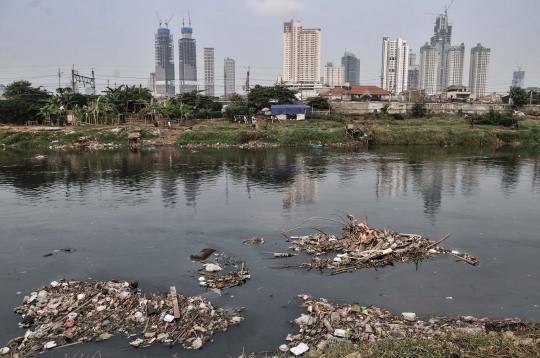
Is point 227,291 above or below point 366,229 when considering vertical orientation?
below

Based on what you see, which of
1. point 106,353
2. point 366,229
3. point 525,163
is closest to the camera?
point 106,353

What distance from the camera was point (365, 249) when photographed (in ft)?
44.9

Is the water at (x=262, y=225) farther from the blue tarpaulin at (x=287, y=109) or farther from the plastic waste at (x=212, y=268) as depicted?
the blue tarpaulin at (x=287, y=109)

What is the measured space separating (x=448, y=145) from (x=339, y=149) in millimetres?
13473

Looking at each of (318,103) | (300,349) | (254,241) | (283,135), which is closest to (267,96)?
(318,103)

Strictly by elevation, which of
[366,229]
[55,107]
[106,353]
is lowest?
[106,353]

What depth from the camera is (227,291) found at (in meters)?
11.3

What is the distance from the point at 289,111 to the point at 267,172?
26.8 m

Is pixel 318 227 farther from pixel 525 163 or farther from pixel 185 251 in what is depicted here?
pixel 525 163

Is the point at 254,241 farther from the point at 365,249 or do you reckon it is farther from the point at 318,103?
the point at 318,103

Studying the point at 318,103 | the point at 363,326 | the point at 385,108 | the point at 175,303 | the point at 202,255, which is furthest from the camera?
the point at 318,103

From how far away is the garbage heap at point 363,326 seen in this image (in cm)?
877

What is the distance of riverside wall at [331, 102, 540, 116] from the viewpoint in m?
61.7

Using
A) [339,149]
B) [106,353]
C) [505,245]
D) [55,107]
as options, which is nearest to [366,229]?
[505,245]
